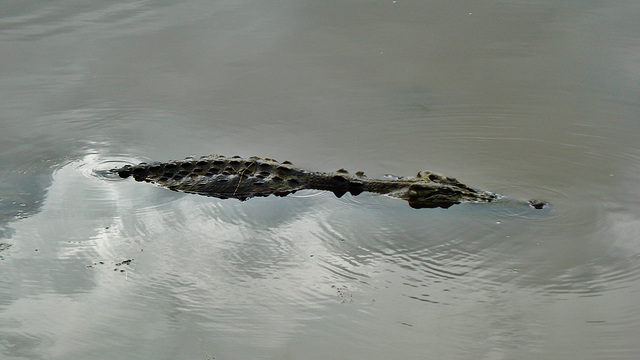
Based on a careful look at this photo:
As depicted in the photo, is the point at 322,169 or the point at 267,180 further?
the point at 322,169

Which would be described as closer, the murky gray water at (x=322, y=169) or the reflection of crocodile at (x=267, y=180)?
the murky gray water at (x=322, y=169)

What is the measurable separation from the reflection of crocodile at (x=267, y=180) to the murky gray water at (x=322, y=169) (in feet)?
0.46

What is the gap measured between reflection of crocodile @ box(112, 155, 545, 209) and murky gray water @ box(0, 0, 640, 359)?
0.14m

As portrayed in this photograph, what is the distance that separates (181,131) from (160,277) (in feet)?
8.31

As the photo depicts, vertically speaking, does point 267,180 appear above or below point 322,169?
below

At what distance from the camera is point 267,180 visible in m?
6.89

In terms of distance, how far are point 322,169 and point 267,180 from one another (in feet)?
2.07

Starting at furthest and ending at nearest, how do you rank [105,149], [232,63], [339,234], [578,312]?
[232,63] < [105,149] < [339,234] < [578,312]

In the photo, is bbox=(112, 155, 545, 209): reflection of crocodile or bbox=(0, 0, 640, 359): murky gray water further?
bbox=(112, 155, 545, 209): reflection of crocodile

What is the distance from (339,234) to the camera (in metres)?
6.24

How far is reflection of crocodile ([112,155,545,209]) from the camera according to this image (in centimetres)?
684

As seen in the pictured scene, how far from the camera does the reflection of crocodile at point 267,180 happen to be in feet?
22.4

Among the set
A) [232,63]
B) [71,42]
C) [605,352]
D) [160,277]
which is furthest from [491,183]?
[71,42]

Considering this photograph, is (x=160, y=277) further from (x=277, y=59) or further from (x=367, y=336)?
(x=277, y=59)
